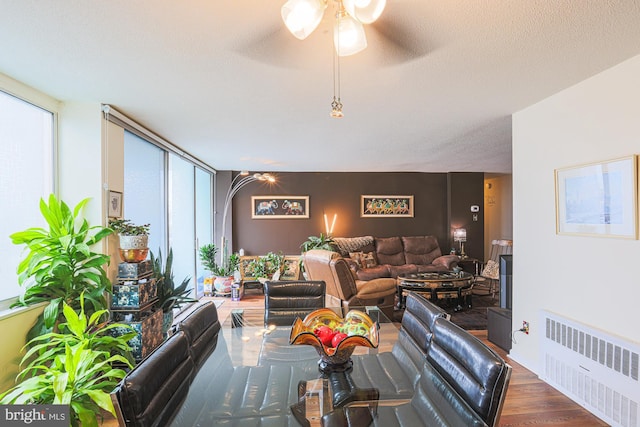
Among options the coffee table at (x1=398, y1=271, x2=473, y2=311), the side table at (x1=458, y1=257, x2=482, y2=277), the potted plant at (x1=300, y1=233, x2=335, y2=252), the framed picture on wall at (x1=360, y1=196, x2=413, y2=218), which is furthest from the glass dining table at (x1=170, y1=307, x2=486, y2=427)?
the side table at (x1=458, y1=257, x2=482, y2=277)

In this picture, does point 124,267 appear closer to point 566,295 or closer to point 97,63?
point 97,63

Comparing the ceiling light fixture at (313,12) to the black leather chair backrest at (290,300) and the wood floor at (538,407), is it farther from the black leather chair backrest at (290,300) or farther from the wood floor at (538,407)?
the wood floor at (538,407)

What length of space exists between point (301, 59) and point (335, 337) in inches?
63.6

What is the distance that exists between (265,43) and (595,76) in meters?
2.22

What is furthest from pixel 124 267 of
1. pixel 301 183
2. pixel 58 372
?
pixel 301 183

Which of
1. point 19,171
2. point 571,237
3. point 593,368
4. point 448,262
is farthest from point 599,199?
point 19,171

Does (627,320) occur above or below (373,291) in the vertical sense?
above

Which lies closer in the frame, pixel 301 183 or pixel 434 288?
pixel 434 288

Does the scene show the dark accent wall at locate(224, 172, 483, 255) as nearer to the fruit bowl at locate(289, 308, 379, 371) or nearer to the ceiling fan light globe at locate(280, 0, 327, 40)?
the fruit bowl at locate(289, 308, 379, 371)

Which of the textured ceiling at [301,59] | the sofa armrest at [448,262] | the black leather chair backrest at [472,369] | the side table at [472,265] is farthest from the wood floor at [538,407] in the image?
the side table at [472,265]

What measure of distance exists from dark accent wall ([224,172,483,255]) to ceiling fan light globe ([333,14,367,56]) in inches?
207

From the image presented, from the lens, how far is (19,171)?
2299 mm

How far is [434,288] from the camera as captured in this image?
4.50 m

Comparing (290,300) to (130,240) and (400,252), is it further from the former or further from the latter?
(400,252)
